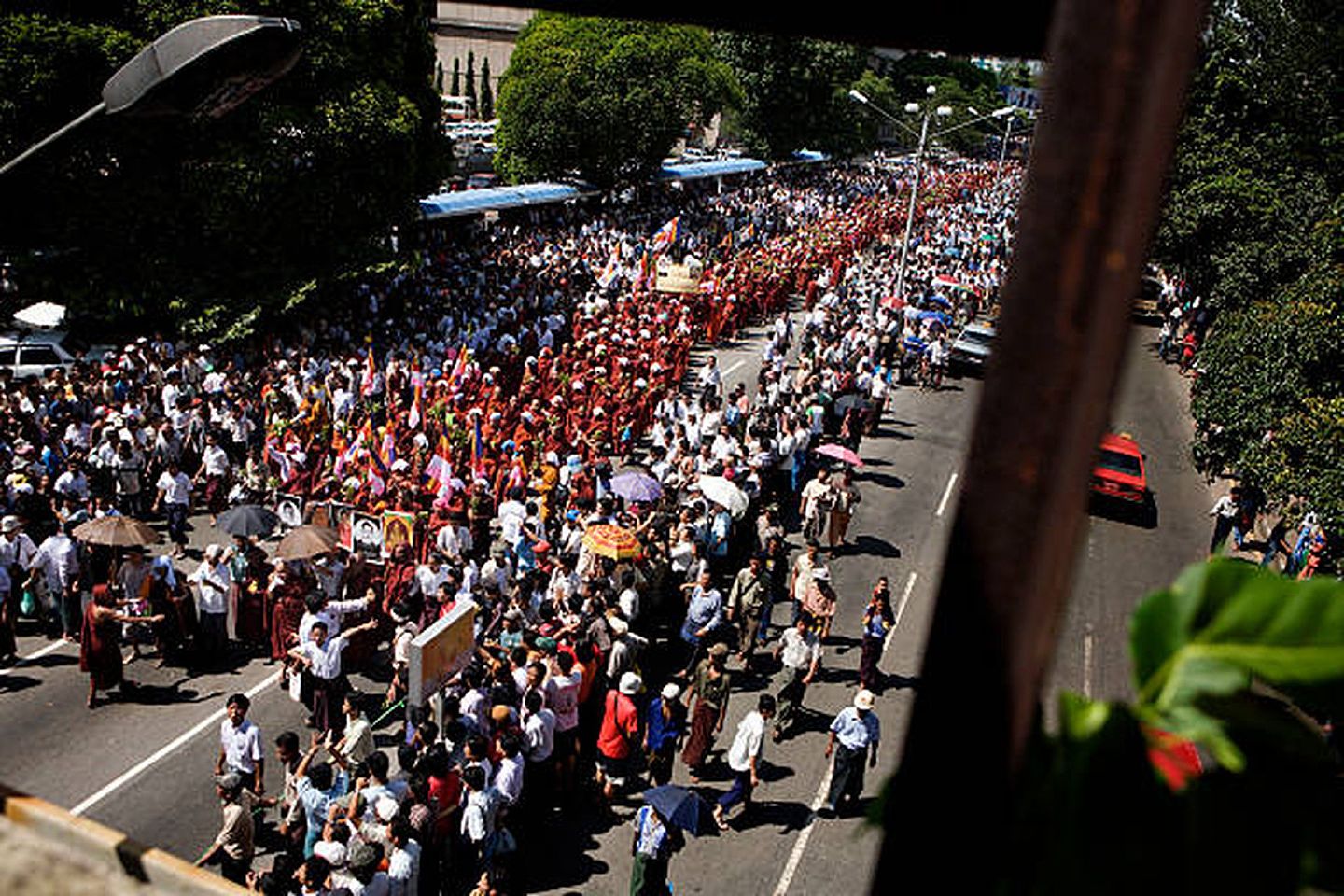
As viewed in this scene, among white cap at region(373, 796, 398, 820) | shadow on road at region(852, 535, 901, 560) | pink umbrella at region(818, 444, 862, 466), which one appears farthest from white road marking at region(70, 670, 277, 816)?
shadow on road at region(852, 535, 901, 560)

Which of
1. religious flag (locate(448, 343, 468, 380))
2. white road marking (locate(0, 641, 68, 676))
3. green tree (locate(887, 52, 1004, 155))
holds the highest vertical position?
green tree (locate(887, 52, 1004, 155))

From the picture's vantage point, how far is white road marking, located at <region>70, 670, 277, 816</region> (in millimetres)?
8625

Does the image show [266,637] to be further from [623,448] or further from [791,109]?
[791,109]

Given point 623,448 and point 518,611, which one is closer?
point 518,611

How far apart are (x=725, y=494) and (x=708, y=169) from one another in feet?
143

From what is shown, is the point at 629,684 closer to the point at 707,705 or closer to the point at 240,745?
the point at 707,705

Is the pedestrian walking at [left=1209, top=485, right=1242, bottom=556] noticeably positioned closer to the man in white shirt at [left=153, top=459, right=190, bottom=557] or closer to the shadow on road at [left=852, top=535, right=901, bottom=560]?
the shadow on road at [left=852, top=535, right=901, bottom=560]

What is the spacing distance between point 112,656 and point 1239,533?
1728 centimetres

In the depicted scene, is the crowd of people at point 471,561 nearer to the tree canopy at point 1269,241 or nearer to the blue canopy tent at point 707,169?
the tree canopy at point 1269,241

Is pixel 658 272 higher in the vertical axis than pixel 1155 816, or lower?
lower

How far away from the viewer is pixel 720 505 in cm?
1309

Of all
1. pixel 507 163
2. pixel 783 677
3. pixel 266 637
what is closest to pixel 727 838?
pixel 783 677

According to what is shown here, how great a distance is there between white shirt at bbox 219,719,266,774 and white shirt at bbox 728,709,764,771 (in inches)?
161

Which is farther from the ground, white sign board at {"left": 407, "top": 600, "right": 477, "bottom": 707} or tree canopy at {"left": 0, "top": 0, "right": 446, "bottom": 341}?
tree canopy at {"left": 0, "top": 0, "right": 446, "bottom": 341}
